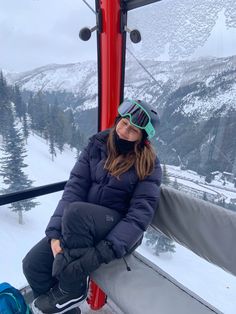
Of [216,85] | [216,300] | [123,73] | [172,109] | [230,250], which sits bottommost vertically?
[216,300]

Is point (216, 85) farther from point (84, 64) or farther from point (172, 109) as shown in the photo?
point (84, 64)

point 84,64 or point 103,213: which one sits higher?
point 84,64

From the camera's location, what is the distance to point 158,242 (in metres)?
1.83

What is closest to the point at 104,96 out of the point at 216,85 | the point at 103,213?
the point at 216,85

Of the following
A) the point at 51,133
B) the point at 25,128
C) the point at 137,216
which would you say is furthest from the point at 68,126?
the point at 137,216

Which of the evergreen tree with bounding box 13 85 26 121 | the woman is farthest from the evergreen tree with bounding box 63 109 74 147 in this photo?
the woman

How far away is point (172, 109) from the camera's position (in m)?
1.71

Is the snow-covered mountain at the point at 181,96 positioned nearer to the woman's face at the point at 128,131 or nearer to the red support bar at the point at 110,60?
the red support bar at the point at 110,60

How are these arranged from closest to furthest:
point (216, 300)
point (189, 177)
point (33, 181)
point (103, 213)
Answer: point (103, 213), point (216, 300), point (189, 177), point (33, 181)

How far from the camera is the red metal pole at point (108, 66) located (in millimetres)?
1622

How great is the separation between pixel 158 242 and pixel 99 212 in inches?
28.1

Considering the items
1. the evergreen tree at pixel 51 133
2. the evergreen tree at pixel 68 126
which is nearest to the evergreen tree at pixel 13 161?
the evergreen tree at pixel 51 133

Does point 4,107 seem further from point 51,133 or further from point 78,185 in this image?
point 78,185

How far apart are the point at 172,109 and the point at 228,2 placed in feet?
2.16
